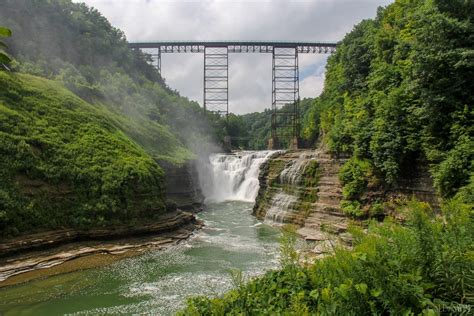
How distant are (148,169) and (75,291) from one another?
12611 millimetres

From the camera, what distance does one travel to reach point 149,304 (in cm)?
1223

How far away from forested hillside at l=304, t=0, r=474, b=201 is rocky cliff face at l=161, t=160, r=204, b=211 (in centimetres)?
1665

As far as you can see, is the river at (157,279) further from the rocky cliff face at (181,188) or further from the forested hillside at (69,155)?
the rocky cliff face at (181,188)

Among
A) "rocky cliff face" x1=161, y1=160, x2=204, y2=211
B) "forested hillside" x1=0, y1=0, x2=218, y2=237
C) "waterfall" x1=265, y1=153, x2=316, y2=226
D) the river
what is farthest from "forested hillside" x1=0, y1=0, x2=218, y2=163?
the river

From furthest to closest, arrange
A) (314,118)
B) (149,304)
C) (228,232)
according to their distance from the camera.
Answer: (314,118) < (228,232) < (149,304)

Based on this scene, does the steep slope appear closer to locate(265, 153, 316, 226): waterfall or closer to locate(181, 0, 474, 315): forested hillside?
locate(265, 153, 316, 226): waterfall

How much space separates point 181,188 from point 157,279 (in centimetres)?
2012

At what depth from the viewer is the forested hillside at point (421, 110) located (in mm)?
13875

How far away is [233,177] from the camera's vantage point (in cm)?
4447

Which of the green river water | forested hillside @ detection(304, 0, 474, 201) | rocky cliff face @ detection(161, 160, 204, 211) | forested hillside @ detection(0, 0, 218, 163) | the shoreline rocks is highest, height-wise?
forested hillside @ detection(0, 0, 218, 163)

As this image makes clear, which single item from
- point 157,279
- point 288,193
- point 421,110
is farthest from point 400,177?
point 157,279

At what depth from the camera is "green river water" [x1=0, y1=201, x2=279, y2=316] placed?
12.1m

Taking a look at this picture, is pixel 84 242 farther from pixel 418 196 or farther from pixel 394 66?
pixel 394 66

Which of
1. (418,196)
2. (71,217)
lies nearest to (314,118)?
(418,196)
